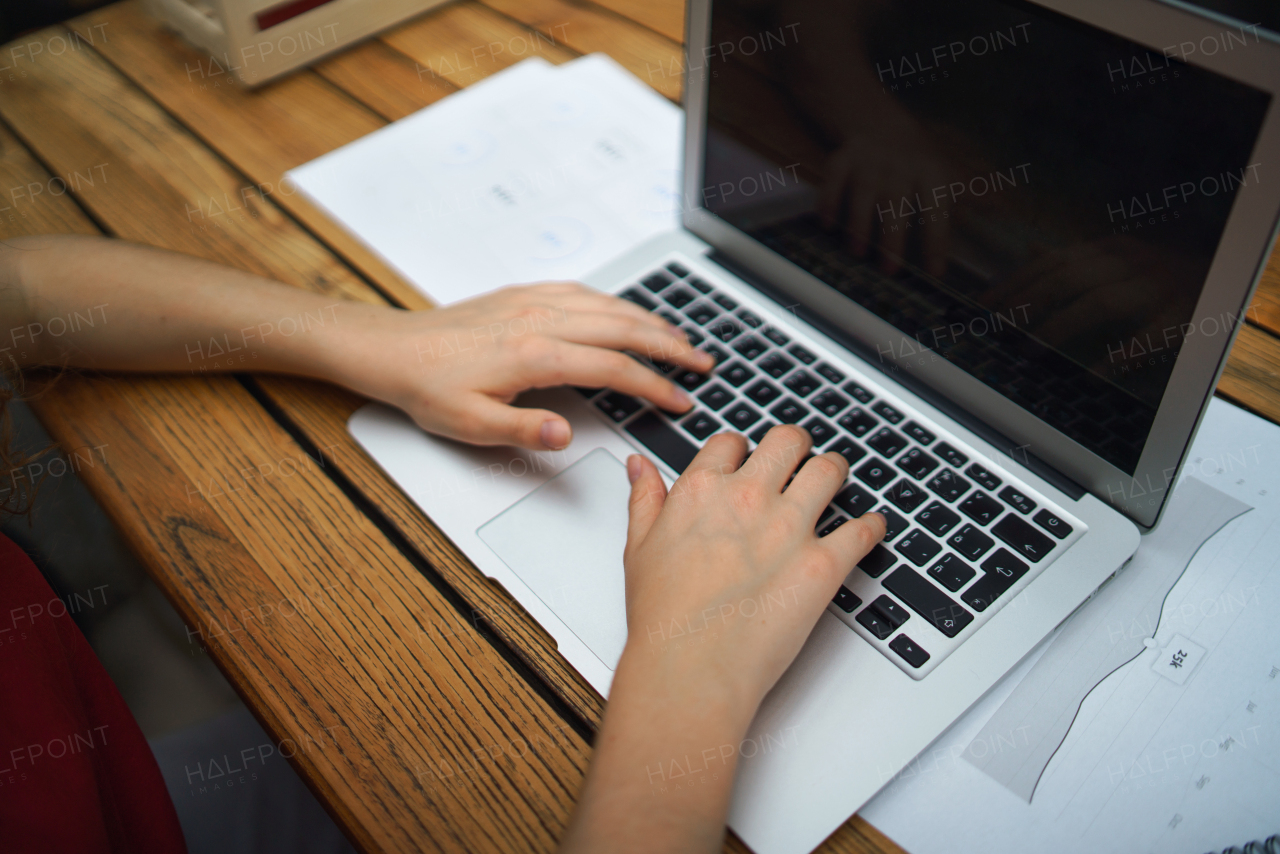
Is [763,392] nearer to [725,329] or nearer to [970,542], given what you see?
[725,329]

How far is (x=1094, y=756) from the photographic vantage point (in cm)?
47

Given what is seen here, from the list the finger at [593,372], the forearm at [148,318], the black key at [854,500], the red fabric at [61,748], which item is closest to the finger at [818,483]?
the black key at [854,500]

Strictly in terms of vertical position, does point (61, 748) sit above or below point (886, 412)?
below

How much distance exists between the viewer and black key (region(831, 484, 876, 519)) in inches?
21.6

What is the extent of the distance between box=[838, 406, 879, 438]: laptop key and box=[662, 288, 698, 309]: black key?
0.54 ft

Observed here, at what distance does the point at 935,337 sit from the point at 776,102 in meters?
0.20

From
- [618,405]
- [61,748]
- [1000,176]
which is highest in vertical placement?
[1000,176]

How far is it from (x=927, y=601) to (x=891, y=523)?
55mm

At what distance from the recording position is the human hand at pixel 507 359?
59 cm

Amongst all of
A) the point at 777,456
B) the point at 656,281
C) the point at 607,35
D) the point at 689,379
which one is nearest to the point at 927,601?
the point at 777,456

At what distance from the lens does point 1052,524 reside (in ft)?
1.75

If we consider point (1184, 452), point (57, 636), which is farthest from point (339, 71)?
point (1184, 452)

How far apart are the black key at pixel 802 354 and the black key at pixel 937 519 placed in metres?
0.15

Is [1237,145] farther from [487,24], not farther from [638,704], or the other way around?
[487,24]
